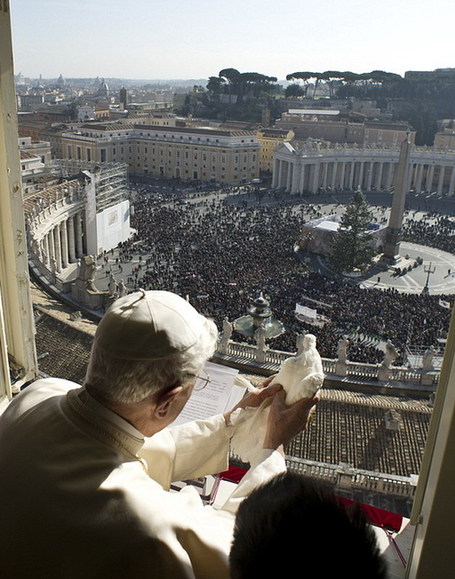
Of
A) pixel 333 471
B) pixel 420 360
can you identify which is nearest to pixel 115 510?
pixel 333 471

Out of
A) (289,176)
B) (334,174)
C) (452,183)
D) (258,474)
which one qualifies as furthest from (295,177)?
(258,474)

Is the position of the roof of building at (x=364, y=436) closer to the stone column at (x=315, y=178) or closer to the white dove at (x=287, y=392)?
the white dove at (x=287, y=392)

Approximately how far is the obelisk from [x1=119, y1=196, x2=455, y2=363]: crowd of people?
3.89 metres

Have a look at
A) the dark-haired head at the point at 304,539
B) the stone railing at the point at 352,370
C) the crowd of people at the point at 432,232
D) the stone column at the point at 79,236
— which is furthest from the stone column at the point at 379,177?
the dark-haired head at the point at 304,539

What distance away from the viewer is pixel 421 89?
2486 inches

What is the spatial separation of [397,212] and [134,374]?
24.5 metres

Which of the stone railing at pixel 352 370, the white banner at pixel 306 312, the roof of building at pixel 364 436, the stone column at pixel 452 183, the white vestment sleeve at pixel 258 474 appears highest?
the white vestment sleeve at pixel 258 474

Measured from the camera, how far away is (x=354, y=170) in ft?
136

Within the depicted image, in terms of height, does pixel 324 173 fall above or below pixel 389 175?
above

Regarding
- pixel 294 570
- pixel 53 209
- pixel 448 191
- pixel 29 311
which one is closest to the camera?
pixel 294 570

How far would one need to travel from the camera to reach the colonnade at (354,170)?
38906 mm

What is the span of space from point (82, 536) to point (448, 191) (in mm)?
42975

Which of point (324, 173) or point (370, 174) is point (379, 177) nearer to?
point (370, 174)

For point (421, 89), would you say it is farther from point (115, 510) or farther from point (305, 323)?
point (115, 510)
